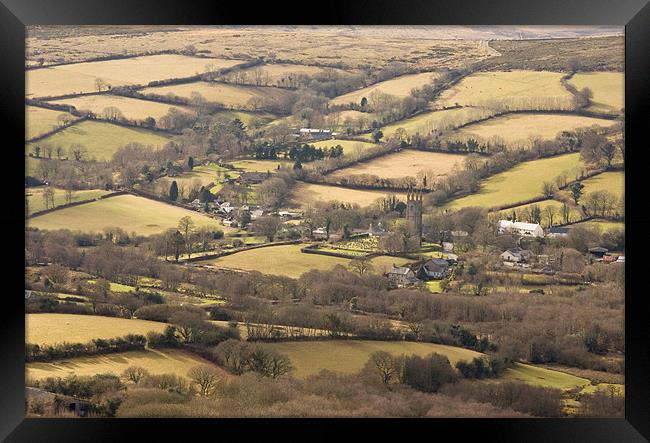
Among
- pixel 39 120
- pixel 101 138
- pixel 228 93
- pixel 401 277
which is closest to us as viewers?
pixel 401 277

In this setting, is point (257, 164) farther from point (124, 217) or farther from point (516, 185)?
point (516, 185)

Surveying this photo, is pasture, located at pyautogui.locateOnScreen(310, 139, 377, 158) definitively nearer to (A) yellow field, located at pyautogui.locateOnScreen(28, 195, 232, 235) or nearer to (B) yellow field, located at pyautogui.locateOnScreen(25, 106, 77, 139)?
(A) yellow field, located at pyautogui.locateOnScreen(28, 195, 232, 235)

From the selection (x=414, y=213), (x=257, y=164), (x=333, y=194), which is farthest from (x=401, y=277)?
(x=257, y=164)

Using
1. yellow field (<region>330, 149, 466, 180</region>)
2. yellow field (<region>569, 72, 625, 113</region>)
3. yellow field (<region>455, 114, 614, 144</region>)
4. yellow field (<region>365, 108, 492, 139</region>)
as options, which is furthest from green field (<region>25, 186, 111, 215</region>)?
yellow field (<region>569, 72, 625, 113</region>)
